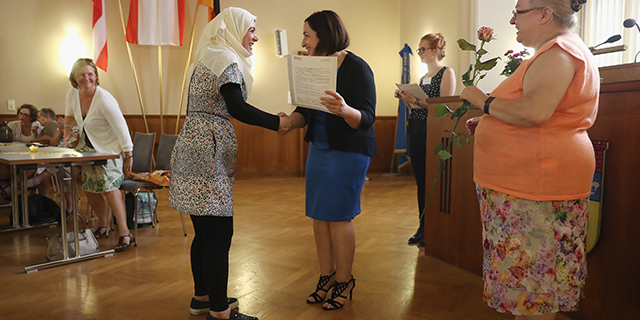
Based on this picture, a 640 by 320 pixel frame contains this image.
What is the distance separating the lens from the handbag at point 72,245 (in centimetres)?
305

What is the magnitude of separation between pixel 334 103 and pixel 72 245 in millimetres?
2288

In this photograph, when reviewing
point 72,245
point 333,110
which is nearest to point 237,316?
point 333,110

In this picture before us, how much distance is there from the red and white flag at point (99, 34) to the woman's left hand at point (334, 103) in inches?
232

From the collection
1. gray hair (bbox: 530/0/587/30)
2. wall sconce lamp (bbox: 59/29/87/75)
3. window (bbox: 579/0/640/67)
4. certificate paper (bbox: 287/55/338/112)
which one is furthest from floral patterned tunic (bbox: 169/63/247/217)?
wall sconce lamp (bbox: 59/29/87/75)

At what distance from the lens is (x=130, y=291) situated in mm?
2516

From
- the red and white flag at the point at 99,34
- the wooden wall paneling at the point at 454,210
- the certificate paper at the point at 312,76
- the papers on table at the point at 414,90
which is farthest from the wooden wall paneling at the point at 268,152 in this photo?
the certificate paper at the point at 312,76

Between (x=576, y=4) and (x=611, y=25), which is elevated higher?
(x=611, y=25)

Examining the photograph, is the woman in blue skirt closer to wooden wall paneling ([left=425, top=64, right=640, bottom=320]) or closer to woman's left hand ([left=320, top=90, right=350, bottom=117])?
woman's left hand ([left=320, top=90, right=350, bottom=117])

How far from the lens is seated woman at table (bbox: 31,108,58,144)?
202 inches

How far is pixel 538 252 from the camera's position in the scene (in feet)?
4.68

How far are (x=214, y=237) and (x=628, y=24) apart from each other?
2136mm

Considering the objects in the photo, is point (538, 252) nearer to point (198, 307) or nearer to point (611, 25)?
point (198, 307)

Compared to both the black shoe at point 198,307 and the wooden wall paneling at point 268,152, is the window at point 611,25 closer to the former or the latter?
the wooden wall paneling at point 268,152

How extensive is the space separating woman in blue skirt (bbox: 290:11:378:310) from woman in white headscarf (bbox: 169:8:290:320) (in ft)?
0.85
